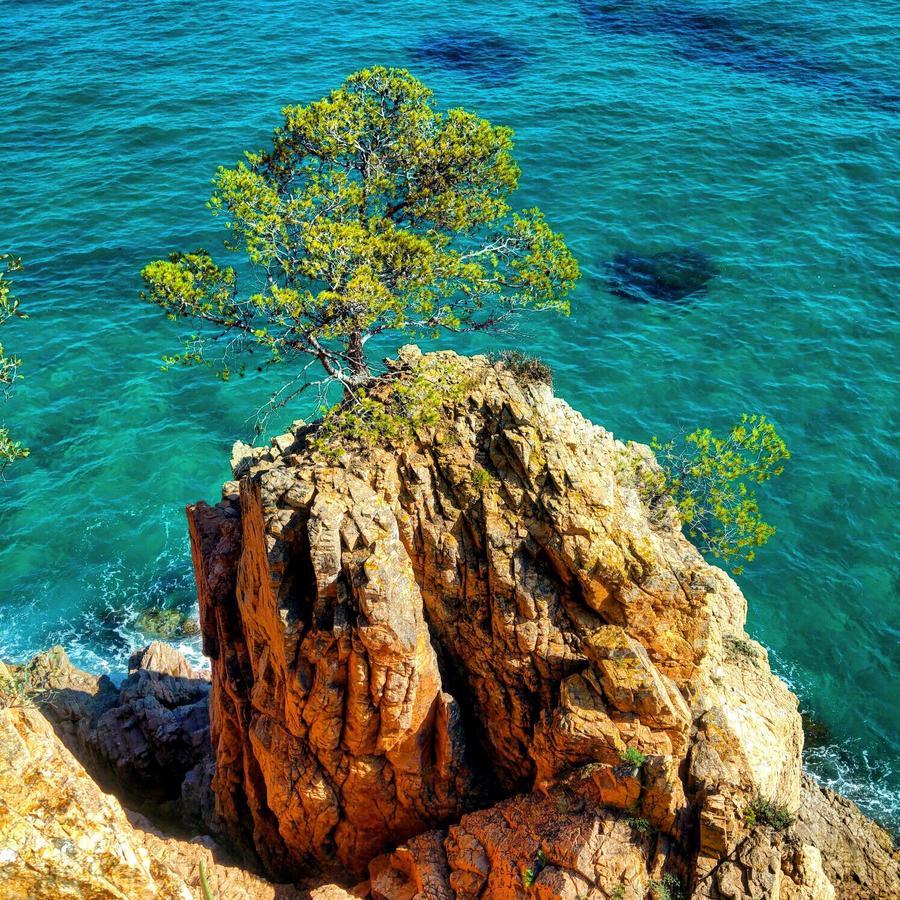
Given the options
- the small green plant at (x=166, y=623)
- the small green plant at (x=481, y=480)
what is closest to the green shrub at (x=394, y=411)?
the small green plant at (x=481, y=480)

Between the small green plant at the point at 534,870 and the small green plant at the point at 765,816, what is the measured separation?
5.10 metres

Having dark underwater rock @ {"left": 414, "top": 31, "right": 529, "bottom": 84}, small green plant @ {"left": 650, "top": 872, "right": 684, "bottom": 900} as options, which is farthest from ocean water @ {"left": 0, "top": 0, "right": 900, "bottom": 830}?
small green plant @ {"left": 650, "top": 872, "right": 684, "bottom": 900}

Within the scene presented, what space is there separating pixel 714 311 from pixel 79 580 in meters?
41.3

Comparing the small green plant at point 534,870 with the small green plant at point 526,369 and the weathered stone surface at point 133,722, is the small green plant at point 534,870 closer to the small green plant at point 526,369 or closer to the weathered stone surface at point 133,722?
the small green plant at point 526,369

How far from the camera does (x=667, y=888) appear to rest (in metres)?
20.6

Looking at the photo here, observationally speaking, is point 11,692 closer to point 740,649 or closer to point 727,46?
point 740,649

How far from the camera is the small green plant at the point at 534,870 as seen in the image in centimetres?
2117

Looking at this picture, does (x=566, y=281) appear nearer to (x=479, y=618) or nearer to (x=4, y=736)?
(x=479, y=618)

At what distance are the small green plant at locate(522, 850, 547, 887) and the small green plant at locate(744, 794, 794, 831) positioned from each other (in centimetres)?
510

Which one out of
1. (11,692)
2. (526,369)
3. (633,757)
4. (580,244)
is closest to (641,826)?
(633,757)

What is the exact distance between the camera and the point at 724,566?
42156mm

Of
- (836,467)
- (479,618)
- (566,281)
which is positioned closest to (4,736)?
(479,618)

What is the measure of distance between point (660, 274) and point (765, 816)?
43734mm

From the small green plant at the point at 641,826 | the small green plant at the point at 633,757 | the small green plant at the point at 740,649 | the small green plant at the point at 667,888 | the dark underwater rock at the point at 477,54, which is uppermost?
the dark underwater rock at the point at 477,54
